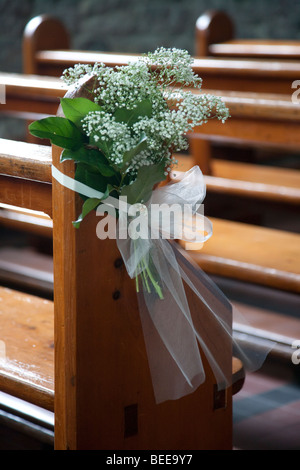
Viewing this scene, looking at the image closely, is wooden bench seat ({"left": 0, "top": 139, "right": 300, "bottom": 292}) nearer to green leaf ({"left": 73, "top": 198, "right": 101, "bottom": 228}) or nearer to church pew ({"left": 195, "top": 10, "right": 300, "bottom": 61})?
green leaf ({"left": 73, "top": 198, "right": 101, "bottom": 228})

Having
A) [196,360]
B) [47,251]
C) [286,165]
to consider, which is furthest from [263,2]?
[196,360]

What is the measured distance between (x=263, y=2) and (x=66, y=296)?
192 inches

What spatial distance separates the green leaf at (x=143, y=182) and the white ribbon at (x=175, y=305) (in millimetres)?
22

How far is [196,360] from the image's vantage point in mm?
1374

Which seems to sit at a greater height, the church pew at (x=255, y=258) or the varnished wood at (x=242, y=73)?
the varnished wood at (x=242, y=73)

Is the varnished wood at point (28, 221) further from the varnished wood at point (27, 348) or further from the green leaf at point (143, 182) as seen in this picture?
the green leaf at point (143, 182)

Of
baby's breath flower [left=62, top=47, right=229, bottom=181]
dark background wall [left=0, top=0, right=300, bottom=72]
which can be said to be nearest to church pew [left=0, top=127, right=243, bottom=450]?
baby's breath flower [left=62, top=47, right=229, bottom=181]

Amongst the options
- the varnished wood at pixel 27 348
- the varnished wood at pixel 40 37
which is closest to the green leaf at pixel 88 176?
the varnished wood at pixel 27 348

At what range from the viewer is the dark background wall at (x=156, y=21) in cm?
541

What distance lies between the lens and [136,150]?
1188mm

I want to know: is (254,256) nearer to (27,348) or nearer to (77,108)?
(27,348)

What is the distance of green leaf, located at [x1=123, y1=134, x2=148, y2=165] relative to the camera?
117 centimetres

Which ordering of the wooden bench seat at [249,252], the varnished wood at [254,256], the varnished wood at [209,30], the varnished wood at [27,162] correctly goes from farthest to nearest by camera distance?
the varnished wood at [209,30], the varnished wood at [254,256], the wooden bench seat at [249,252], the varnished wood at [27,162]

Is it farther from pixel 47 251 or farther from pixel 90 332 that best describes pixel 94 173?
pixel 47 251
